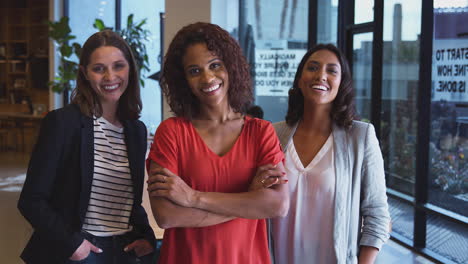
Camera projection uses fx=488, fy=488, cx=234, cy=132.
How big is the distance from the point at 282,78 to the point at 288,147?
5.55 meters

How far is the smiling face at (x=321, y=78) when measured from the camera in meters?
1.87

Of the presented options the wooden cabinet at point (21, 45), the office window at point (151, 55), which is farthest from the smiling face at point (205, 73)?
the wooden cabinet at point (21, 45)

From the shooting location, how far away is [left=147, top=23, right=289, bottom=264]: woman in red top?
4.67ft

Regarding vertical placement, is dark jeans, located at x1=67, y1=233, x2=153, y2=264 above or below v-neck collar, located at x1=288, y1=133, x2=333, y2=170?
→ below

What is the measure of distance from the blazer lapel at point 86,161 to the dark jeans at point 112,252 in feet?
0.41

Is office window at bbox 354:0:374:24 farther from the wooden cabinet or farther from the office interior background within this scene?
the wooden cabinet

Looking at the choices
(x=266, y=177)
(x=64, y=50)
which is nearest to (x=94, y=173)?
(x=266, y=177)

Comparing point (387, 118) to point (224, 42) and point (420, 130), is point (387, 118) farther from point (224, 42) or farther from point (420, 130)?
point (224, 42)

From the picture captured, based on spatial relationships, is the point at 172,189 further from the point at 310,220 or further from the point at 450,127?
the point at 450,127

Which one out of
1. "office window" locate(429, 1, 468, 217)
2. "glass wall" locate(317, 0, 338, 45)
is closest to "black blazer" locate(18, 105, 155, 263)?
"office window" locate(429, 1, 468, 217)

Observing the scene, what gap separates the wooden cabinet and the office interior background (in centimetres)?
526

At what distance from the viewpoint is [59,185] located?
5.51 feet

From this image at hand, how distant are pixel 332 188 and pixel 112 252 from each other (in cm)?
82

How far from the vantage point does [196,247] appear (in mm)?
1460
